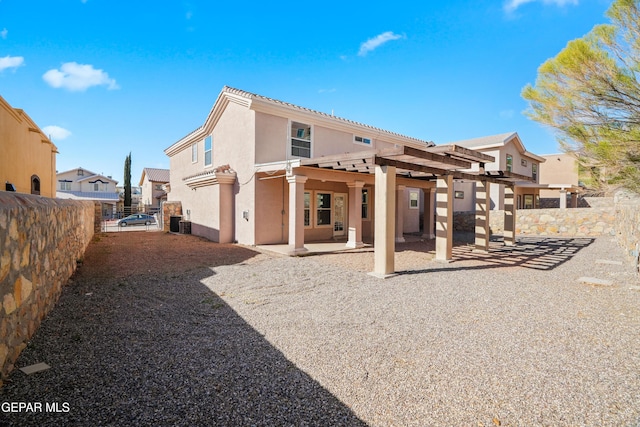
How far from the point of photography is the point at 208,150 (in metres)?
15.8

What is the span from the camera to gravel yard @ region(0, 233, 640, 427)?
2527mm

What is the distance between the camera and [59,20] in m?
9.16

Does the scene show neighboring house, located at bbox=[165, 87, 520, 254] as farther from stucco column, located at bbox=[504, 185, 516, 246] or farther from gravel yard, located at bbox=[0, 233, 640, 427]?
gravel yard, located at bbox=[0, 233, 640, 427]

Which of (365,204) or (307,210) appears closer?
(307,210)

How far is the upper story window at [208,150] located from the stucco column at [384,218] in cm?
1093

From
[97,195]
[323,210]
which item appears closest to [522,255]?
[323,210]

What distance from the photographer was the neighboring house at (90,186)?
4006 cm

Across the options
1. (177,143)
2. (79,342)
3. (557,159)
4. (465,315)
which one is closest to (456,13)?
(465,315)

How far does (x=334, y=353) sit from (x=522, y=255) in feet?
32.2

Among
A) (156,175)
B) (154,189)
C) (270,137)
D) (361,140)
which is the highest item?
(156,175)

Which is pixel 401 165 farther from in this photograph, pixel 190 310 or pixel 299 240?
pixel 190 310

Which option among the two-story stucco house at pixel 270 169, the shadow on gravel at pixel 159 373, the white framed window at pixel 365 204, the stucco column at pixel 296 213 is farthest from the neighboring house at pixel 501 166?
the shadow on gravel at pixel 159 373

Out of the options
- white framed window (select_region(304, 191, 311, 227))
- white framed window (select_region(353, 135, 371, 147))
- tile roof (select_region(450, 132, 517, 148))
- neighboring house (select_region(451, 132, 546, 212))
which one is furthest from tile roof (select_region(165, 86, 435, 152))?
tile roof (select_region(450, 132, 517, 148))

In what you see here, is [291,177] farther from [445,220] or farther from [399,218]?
[399,218]
